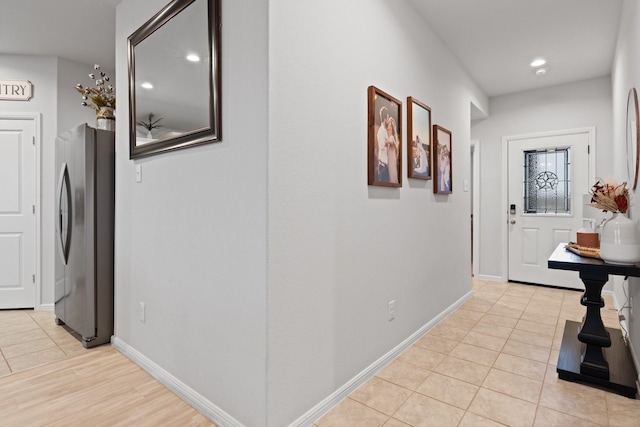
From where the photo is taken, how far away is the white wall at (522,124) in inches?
163

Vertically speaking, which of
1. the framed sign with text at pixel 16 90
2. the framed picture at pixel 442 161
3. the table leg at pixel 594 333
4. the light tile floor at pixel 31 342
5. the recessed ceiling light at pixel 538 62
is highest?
the recessed ceiling light at pixel 538 62

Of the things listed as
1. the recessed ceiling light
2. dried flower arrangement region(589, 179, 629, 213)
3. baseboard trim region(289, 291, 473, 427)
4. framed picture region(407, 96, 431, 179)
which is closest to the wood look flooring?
baseboard trim region(289, 291, 473, 427)

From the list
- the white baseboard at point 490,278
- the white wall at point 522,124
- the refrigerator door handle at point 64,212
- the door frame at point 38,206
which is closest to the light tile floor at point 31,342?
the door frame at point 38,206

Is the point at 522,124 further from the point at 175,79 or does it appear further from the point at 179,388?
the point at 179,388

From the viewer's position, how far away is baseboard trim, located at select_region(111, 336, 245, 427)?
1.66 m

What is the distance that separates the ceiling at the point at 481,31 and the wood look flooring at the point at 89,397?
2615 mm

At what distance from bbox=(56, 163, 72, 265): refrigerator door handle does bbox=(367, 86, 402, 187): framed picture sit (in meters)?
2.53

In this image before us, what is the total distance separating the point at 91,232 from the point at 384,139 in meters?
2.29

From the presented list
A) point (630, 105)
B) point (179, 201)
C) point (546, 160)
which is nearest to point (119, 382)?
point (179, 201)

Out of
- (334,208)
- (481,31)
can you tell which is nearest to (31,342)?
(334,208)

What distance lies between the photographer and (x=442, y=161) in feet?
10.2

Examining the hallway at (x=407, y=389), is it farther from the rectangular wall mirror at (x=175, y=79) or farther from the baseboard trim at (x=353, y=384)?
the rectangular wall mirror at (x=175, y=79)

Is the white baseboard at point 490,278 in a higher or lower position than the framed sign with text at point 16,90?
lower

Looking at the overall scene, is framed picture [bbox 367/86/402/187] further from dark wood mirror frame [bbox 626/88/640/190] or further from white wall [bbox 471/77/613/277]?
white wall [bbox 471/77/613/277]
